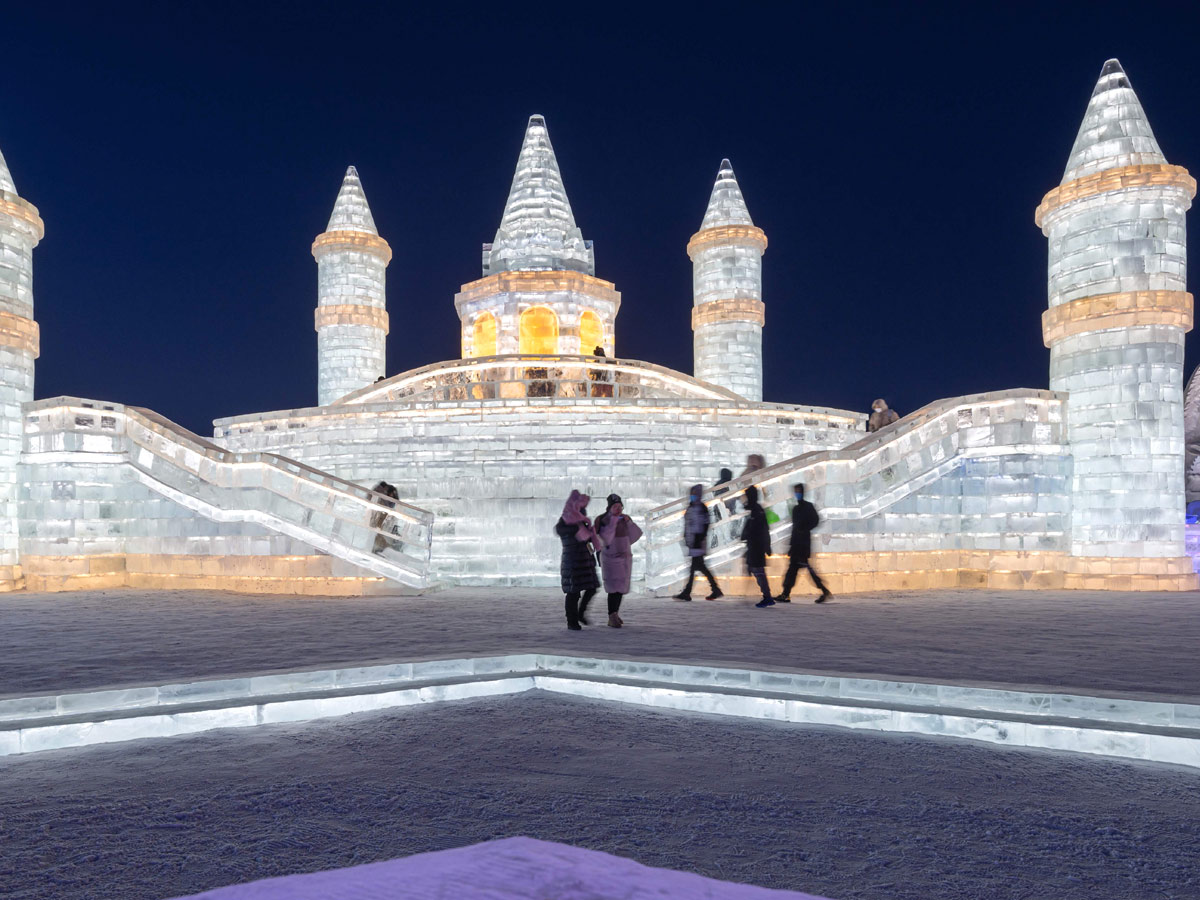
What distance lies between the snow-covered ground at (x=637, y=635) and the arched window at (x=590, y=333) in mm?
18045

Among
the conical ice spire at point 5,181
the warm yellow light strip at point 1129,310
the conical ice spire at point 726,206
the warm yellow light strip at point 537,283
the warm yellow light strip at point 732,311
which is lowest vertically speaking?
the warm yellow light strip at point 1129,310

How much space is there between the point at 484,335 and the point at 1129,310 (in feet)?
66.4

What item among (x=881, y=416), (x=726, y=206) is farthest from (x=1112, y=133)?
(x=726, y=206)

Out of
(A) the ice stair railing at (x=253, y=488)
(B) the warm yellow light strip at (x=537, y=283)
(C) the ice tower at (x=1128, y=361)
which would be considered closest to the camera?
(A) the ice stair railing at (x=253, y=488)

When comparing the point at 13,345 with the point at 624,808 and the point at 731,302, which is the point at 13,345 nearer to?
the point at 624,808

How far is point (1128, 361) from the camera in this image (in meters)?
14.0

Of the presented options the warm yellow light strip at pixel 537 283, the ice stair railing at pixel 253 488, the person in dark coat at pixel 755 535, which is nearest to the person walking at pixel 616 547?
the person in dark coat at pixel 755 535

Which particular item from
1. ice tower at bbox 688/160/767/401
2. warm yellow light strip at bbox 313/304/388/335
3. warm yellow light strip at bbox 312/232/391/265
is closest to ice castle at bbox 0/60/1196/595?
ice tower at bbox 688/160/767/401

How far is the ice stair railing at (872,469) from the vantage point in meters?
12.9

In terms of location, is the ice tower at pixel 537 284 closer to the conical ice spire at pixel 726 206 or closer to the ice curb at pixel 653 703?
the conical ice spire at pixel 726 206

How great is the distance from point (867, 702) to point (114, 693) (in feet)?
16.1

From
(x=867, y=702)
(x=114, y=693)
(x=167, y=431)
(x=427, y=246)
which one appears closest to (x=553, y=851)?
(x=867, y=702)

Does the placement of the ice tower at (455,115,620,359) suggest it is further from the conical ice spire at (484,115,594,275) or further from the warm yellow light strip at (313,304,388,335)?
the warm yellow light strip at (313,304,388,335)

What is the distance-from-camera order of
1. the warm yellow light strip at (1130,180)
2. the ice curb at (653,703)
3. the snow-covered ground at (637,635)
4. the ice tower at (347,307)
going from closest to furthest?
the ice curb at (653,703) → the snow-covered ground at (637,635) → the warm yellow light strip at (1130,180) → the ice tower at (347,307)
